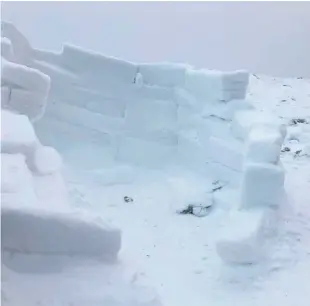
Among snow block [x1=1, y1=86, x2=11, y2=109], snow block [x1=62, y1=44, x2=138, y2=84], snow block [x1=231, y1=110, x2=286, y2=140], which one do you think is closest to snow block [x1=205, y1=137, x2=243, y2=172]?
snow block [x1=231, y1=110, x2=286, y2=140]

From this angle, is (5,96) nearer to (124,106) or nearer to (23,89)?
(23,89)

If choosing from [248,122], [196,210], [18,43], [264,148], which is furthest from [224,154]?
[18,43]

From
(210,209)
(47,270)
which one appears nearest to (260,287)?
(210,209)

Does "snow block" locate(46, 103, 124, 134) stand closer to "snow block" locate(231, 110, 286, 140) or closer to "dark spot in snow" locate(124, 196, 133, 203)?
"dark spot in snow" locate(124, 196, 133, 203)

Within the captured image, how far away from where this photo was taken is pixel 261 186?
5.10 meters

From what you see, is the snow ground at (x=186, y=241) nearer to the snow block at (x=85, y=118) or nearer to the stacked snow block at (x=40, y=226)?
the stacked snow block at (x=40, y=226)

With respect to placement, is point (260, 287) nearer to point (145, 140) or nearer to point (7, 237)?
point (7, 237)

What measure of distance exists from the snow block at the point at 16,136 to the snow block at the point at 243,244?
6.72ft

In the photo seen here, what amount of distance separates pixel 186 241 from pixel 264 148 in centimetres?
127

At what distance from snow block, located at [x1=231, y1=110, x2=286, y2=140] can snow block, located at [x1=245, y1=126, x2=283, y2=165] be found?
32 cm

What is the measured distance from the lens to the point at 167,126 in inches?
309

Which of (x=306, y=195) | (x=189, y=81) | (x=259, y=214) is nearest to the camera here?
(x=259, y=214)

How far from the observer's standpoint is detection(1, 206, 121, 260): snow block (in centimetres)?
224

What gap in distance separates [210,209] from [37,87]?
2.69 meters
